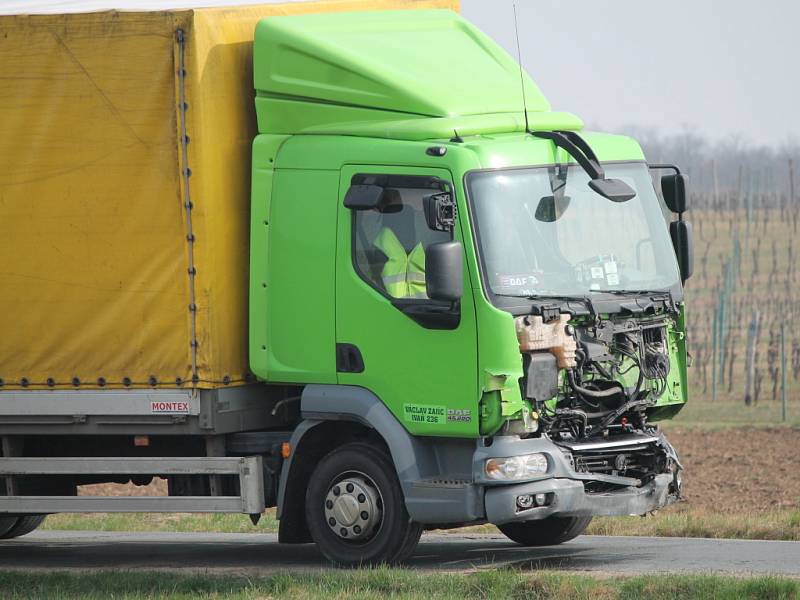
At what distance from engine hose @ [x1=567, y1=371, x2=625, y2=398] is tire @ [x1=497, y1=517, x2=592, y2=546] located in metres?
1.72

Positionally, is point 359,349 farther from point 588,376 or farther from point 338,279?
point 588,376

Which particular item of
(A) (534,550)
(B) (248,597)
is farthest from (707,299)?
(B) (248,597)

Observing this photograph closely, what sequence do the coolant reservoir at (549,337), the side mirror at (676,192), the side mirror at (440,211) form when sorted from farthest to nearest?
1. the side mirror at (676,192)
2. the coolant reservoir at (549,337)
3. the side mirror at (440,211)

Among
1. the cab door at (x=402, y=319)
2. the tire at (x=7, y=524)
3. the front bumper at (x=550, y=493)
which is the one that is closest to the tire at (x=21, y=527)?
the tire at (x=7, y=524)

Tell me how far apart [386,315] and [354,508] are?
55.1 inches

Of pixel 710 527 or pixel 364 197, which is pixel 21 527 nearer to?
pixel 364 197

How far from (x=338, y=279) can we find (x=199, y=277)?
3.24 ft

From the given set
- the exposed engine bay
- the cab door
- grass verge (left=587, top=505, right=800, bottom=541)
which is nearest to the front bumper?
the exposed engine bay

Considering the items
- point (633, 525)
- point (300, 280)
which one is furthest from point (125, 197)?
point (633, 525)

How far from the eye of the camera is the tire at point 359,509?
1065 centimetres

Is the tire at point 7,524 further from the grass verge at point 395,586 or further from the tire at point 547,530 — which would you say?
the tire at point 547,530

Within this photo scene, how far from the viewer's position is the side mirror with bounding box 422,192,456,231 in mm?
9922

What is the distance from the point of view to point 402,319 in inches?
407

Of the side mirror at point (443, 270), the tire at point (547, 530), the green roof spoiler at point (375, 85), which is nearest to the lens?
the side mirror at point (443, 270)
